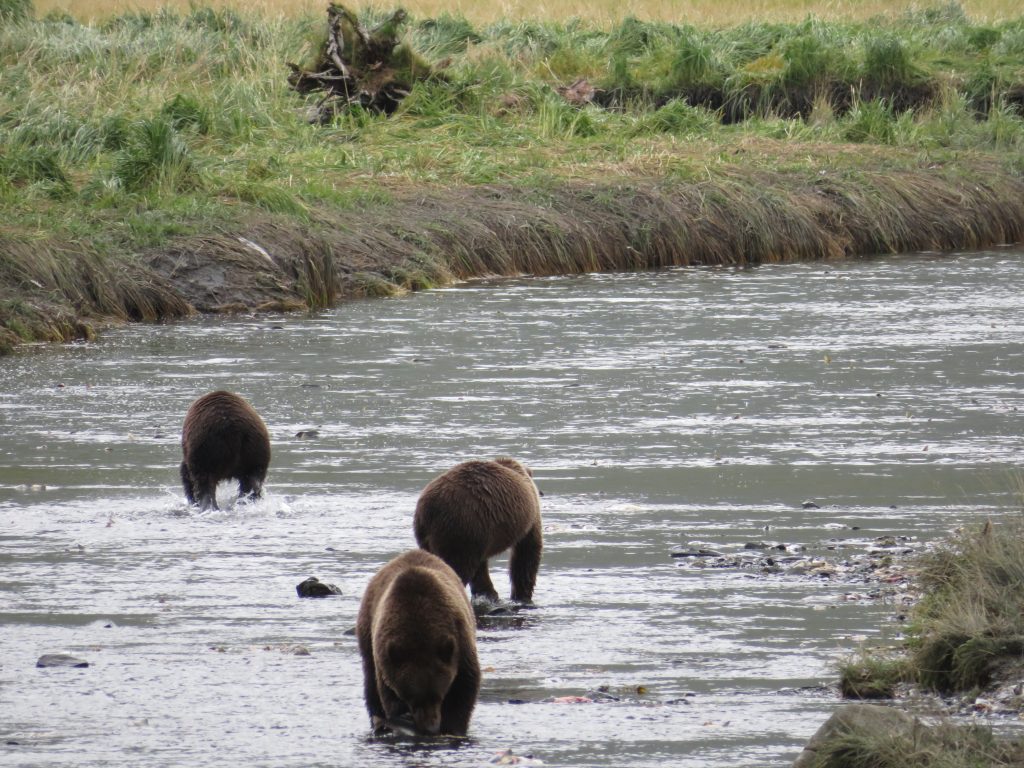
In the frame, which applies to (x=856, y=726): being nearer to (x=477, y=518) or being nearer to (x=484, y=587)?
(x=477, y=518)

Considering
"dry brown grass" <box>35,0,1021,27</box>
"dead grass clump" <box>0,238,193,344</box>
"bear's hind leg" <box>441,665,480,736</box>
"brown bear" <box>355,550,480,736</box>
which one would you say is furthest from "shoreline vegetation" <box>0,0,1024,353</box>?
"bear's hind leg" <box>441,665,480,736</box>

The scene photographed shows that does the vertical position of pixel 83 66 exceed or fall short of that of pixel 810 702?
it exceeds it

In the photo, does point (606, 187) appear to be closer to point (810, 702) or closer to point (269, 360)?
point (269, 360)

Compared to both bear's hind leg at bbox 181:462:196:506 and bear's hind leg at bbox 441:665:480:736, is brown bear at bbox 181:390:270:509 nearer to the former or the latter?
bear's hind leg at bbox 181:462:196:506

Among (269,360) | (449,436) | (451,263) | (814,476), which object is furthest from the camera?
(451,263)

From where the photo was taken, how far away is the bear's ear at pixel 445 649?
5.84 metres

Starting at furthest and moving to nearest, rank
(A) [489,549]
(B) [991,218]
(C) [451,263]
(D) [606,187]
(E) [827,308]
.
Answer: (B) [991,218] < (D) [606,187] < (C) [451,263] < (E) [827,308] < (A) [489,549]

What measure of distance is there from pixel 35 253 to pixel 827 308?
309 inches

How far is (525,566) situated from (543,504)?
2.08m

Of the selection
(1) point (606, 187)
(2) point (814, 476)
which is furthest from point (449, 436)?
(1) point (606, 187)

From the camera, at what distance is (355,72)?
87.5 ft

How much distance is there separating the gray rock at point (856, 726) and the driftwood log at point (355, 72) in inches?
823

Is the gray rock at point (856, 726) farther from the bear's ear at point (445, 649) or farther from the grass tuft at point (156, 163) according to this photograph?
the grass tuft at point (156, 163)

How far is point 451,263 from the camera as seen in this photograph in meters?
21.0
